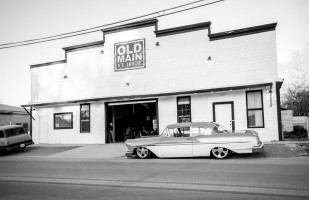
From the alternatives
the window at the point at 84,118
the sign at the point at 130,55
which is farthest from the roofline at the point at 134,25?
the window at the point at 84,118

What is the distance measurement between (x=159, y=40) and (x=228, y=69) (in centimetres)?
510

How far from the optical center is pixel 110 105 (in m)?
19.7

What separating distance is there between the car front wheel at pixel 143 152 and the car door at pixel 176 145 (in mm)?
716

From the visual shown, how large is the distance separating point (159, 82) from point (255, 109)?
6.27m

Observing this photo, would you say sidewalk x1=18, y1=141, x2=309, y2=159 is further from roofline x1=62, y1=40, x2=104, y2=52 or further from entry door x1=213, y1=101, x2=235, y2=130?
roofline x1=62, y1=40, x2=104, y2=52

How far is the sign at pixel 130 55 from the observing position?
18.6 metres

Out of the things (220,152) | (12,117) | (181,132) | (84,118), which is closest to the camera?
(220,152)

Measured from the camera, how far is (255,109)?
50.2ft

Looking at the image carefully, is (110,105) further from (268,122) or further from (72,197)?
(72,197)

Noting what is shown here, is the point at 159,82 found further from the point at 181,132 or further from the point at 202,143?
the point at 202,143

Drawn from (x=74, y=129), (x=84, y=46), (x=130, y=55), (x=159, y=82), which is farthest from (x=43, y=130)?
(x=159, y=82)

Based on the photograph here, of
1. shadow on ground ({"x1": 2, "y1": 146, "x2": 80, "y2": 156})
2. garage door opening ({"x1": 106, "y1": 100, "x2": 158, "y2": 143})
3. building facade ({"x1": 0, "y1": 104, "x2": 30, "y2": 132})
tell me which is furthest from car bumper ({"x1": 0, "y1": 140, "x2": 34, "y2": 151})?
building facade ({"x1": 0, "y1": 104, "x2": 30, "y2": 132})

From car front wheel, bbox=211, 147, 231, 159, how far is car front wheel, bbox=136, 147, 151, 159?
2821 millimetres

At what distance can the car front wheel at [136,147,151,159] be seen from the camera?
38.4 feet
